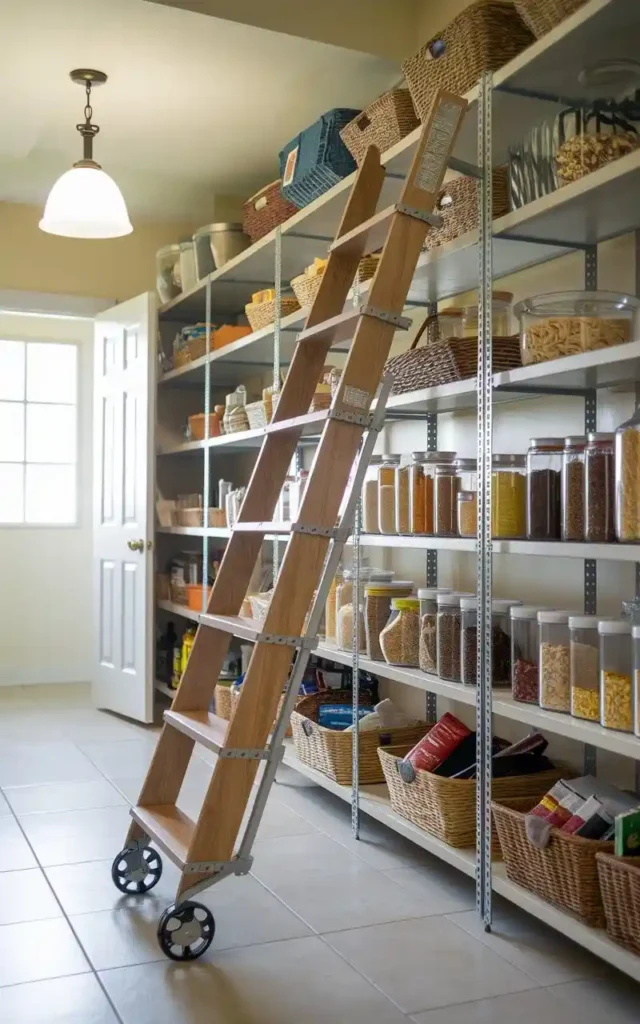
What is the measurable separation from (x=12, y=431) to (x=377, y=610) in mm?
4101

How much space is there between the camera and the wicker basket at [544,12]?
2.36m

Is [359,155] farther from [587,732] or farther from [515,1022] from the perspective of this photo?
[515,1022]

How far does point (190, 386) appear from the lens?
18.7ft

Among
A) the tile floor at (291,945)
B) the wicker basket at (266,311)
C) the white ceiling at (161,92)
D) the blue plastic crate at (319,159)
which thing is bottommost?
the tile floor at (291,945)

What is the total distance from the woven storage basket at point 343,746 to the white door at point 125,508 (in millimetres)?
1644

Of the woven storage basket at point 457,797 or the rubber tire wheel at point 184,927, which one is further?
the woven storage basket at point 457,797

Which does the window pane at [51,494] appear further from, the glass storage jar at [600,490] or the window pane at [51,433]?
the glass storage jar at [600,490]

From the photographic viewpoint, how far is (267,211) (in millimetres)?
4215

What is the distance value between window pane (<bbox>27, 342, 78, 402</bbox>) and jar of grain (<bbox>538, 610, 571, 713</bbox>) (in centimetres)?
494

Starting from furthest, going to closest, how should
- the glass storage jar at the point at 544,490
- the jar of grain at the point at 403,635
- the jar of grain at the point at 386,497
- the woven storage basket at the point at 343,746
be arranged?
1. the woven storage basket at the point at 343,746
2. the jar of grain at the point at 386,497
3. the jar of grain at the point at 403,635
4. the glass storage jar at the point at 544,490

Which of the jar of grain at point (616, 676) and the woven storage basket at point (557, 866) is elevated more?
the jar of grain at point (616, 676)

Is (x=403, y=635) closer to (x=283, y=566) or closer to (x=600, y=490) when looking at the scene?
(x=283, y=566)

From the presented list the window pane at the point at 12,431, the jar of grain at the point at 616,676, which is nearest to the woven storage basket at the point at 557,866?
the jar of grain at the point at 616,676

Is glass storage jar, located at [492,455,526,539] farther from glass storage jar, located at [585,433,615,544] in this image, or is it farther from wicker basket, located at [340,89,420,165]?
wicker basket, located at [340,89,420,165]
